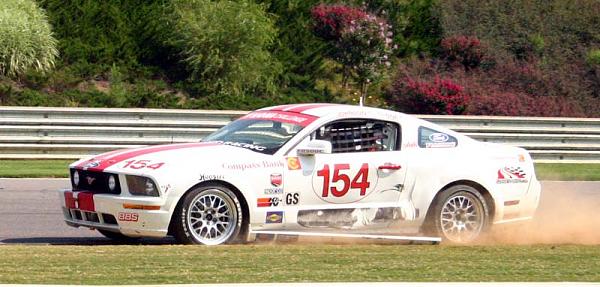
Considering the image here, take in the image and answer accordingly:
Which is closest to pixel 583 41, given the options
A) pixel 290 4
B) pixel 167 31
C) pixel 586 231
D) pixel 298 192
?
pixel 290 4

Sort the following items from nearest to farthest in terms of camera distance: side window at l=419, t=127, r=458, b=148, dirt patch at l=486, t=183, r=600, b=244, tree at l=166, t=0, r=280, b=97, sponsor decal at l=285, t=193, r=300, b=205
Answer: sponsor decal at l=285, t=193, r=300, b=205, side window at l=419, t=127, r=458, b=148, dirt patch at l=486, t=183, r=600, b=244, tree at l=166, t=0, r=280, b=97

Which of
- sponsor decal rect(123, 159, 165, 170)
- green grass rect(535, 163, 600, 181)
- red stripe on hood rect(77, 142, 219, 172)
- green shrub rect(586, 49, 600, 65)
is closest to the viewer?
sponsor decal rect(123, 159, 165, 170)

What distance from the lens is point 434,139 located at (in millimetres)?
11531

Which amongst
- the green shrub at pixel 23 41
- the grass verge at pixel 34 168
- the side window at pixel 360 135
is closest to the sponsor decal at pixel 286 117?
the side window at pixel 360 135

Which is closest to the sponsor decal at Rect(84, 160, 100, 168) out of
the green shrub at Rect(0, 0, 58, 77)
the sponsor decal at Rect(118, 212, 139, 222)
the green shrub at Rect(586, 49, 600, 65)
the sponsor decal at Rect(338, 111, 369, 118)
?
the sponsor decal at Rect(118, 212, 139, 222)

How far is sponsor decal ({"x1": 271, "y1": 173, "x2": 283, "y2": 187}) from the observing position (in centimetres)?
1064

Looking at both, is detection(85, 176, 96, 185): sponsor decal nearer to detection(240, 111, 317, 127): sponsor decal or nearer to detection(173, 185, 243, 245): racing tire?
detection(173, 185, 243, 245): racing tire

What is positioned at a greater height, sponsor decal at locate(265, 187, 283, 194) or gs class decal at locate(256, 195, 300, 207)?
sponsor decal at locate(265, 187, 283, 194)

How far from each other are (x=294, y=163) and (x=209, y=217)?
3.20ft

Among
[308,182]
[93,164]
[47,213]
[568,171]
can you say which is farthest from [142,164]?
[568,171]

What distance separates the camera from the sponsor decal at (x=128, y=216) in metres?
10.3

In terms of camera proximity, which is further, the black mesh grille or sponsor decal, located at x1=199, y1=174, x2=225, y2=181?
the black mesh grille

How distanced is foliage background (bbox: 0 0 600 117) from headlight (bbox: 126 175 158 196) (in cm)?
1358

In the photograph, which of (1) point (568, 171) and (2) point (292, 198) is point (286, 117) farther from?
(1) point (568, 171)
